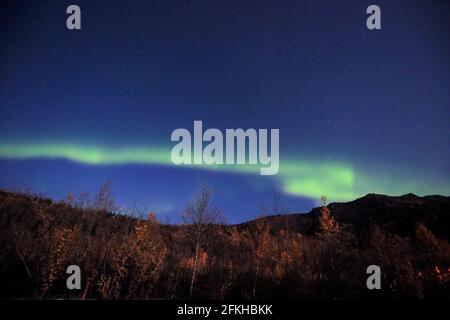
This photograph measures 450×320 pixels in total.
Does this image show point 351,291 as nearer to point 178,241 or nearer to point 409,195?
point 178,241

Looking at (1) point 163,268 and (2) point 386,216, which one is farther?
(2) point 386,216

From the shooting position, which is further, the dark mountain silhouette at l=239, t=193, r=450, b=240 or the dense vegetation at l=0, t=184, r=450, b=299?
the dark mountain silhouette at l=239, t=193, r=450, b=240

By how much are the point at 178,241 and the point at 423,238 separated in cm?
3504

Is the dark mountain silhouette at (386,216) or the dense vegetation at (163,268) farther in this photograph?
Result: the dark mountain silhouette at (386,216)

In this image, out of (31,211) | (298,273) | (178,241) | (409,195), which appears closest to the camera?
(298,273)

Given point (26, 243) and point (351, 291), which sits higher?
point (26, 243)

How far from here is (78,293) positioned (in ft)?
53.7

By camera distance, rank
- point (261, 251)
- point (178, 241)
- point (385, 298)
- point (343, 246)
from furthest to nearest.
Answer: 1. point (178, 241)
2. point (343, 246)
3. point (261, 251)
4. point (385, 298)
